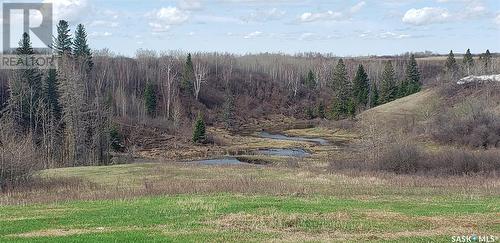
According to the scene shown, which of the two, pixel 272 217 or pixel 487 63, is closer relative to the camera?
pixel 272 217

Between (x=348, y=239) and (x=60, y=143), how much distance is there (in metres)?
58.0

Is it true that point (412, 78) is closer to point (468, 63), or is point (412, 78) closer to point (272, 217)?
point (468, 63)

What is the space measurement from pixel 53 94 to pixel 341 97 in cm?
6450

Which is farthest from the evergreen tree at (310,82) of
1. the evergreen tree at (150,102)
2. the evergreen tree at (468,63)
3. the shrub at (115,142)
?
the shrub at (115,142)

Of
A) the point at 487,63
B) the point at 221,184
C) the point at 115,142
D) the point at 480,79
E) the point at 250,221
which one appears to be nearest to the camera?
the point at 250,221

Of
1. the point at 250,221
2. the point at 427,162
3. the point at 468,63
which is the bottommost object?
the point at 427,162

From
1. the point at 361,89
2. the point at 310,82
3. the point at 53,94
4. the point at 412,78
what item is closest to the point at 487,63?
the point at 412,78

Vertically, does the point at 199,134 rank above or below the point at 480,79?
below

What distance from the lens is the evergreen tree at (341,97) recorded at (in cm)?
11606

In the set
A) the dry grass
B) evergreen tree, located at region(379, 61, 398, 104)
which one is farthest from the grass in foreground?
evergreen tree, located at region(379, 61, 398, 104)

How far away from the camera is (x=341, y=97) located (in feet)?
404

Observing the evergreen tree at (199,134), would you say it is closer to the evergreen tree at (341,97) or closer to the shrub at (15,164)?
the evergreen tree at (341,97)

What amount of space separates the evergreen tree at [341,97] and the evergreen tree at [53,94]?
188 ft

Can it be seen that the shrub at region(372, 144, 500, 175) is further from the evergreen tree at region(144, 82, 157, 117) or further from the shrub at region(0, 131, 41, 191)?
the evergreen tree at region(144, 82, 157, 117)
